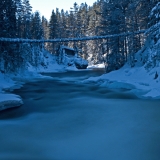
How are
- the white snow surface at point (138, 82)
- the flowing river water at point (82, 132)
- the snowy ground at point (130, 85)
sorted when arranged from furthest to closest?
the white snow surface at point (138, 82) < the snowy ground at point (130, 85) < the flowing river water at point (82, 132)

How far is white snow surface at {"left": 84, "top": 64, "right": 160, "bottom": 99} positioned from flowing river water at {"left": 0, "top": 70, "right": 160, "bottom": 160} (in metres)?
1.87

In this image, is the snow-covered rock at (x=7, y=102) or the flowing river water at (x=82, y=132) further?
the snow-covered rock at (x=7, y=102)

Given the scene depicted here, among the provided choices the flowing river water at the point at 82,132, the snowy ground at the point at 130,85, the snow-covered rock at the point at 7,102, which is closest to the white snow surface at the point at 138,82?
the snowy ground at the point at 130,85

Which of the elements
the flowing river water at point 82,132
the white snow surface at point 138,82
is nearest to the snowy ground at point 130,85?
the white snow surface at point 138,82

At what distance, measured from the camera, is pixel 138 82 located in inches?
635

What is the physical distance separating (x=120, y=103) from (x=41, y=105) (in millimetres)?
4499

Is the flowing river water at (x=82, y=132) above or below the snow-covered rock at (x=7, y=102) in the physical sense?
below

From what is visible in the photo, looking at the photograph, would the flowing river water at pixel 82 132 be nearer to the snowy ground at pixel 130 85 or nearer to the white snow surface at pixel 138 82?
the snowy ground at pixel 130 85

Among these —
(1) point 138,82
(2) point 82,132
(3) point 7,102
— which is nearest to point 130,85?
(1) point 138,82

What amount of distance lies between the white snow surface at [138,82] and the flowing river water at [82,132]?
1869 mm

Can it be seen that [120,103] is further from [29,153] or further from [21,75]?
[21,75]

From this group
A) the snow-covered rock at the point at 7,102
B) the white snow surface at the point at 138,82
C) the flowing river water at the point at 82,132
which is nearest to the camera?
the flowing river water at the point at 82,132

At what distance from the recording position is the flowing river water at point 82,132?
18.1 feet

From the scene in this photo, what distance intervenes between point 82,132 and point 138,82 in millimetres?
10151
